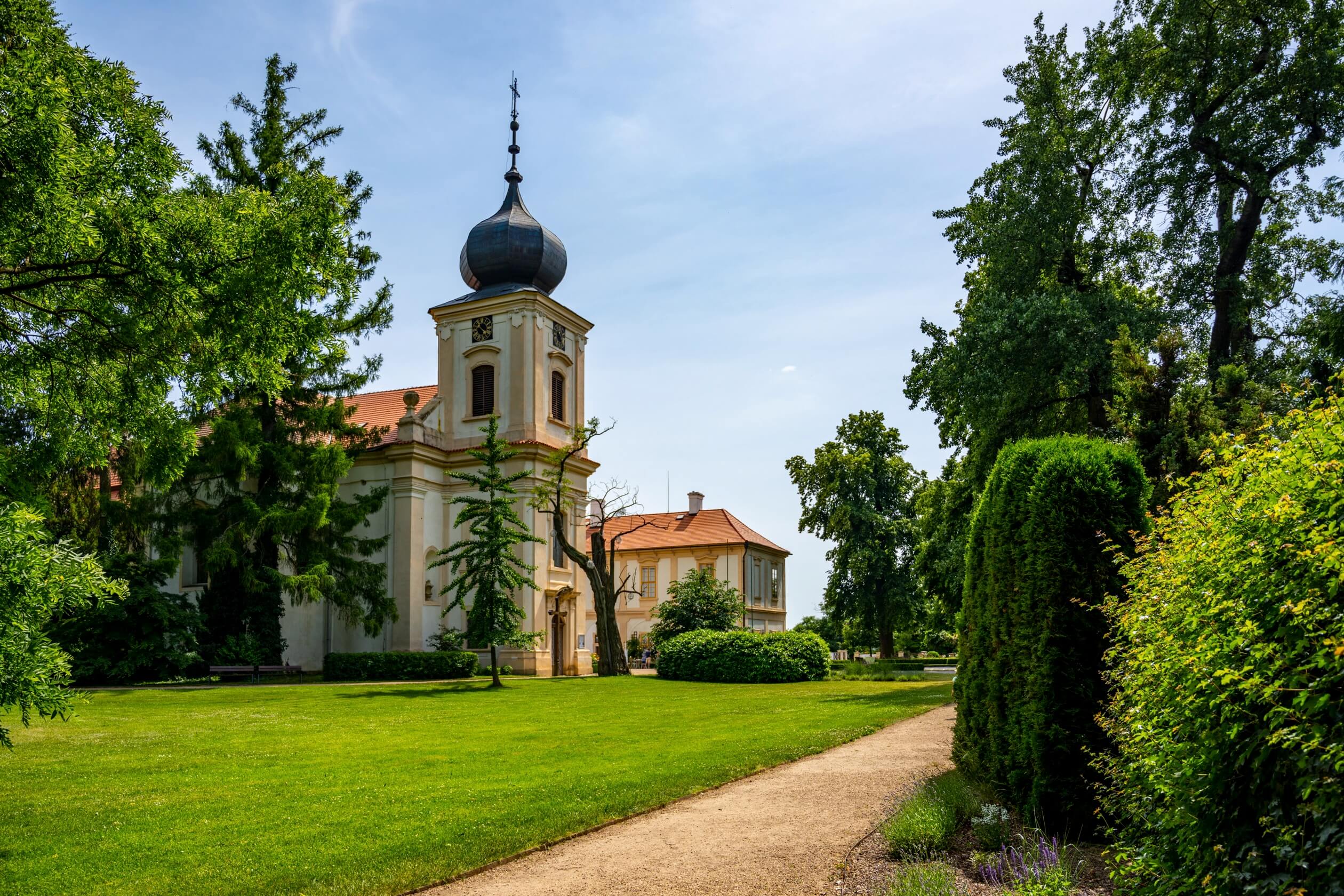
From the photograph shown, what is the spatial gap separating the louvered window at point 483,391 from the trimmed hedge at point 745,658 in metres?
12.3

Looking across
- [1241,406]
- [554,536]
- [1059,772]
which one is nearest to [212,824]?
[1059,772]

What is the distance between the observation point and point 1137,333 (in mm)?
20547

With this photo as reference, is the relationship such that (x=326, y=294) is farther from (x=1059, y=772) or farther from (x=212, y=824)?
(x=1059, y=772)

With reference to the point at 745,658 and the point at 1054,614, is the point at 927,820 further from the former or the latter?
the point at 745,658

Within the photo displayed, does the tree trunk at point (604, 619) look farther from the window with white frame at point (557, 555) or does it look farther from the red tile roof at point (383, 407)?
the red tile roof at point (383, 407)

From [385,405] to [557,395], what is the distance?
778 cm

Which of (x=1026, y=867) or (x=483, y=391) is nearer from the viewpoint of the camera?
(x=1026, y=867)

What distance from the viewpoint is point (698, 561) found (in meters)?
60.9

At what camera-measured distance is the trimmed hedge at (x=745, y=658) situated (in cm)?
3244

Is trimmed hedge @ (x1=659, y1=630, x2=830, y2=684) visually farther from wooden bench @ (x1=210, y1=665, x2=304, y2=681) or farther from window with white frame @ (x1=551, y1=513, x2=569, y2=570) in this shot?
wooden bench @ (x1=210, y1=665, x2=304, y2=681)

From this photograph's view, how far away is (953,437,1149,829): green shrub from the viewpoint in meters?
6.97

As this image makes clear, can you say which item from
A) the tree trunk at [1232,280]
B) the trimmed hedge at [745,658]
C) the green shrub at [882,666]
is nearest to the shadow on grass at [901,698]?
the trimmed hedge at [745,658]

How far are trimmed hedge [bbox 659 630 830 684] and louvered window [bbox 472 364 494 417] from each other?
1229 centimetres

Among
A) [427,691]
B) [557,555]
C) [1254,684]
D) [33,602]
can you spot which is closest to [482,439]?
[557,555]
